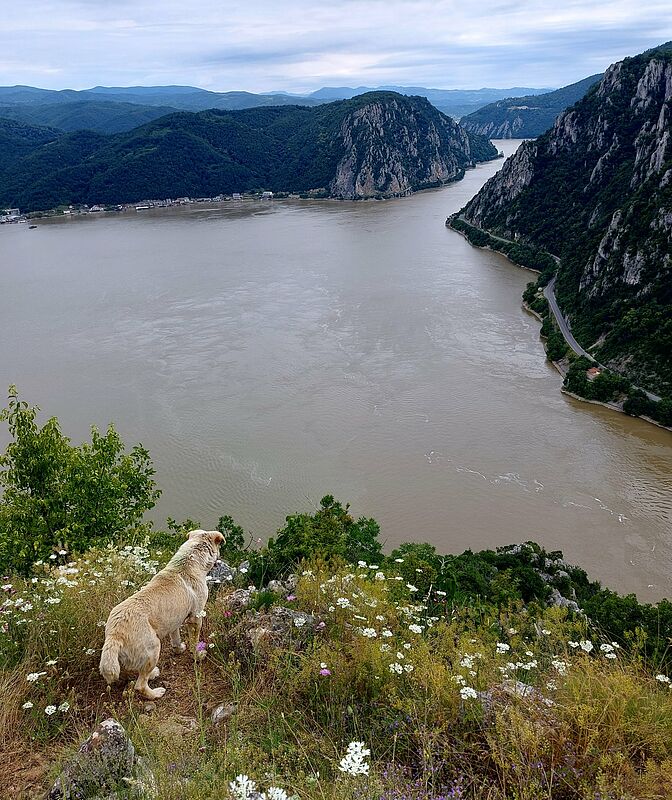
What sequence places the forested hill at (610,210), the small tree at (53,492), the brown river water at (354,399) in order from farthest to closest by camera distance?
the forested hill at (610,210) < the brown river water at (354,399) < the small tree at (53,492)

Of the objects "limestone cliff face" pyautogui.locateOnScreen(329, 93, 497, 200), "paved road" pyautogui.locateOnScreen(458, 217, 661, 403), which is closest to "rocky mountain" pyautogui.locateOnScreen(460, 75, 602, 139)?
"limestone cliff face" pyautogui.locateOnScreen(329, 93, 497, 200)

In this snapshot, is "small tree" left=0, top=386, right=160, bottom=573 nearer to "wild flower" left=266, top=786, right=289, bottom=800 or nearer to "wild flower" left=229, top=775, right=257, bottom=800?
"wild flower" left=229, top=775, right=257, bottom=800

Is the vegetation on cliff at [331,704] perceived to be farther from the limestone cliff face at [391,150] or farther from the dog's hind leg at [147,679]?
the limestone cliff face at [391,150]

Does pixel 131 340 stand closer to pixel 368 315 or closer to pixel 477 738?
pixel 368 315

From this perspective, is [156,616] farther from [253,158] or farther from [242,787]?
[253,158]

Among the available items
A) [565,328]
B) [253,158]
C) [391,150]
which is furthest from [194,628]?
[253,158]

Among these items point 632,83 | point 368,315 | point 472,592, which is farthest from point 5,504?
point 632,83

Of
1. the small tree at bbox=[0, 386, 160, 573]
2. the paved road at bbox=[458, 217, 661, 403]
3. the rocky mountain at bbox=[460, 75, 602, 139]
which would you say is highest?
the rocky mountain at bbox=[460, 75, 602, 139]

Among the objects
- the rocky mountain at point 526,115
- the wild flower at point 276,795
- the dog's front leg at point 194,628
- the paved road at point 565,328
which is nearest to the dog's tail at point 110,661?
the dog's front leg at point 194,628
